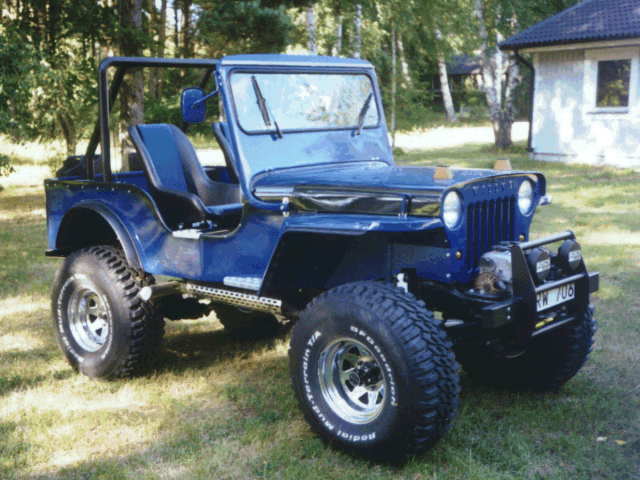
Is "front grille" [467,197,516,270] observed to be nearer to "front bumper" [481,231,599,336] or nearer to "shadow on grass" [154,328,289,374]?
"front bumper" [481,231,599,336]

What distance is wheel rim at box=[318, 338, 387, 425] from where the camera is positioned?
351 centimetres

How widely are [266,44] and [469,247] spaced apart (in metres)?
8.80

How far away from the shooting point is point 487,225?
3797 mm

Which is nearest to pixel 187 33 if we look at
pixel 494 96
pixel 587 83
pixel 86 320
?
pixel 494 96

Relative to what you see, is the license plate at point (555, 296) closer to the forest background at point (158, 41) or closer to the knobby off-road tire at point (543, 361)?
the knobby off-road tire at point (543, 361)

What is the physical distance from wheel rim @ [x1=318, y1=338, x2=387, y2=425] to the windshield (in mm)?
1449

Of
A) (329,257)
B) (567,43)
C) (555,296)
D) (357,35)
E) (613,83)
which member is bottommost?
(555,296)

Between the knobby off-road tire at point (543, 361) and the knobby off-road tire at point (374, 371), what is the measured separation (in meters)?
0.93

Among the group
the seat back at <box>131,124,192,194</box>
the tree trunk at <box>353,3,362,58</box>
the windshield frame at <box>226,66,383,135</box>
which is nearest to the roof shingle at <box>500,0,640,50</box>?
the tree trunk at <box>353,3,362,58</box>

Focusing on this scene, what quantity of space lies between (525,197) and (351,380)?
1.46m

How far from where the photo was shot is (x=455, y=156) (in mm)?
19562

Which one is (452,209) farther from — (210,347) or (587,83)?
(587,83)

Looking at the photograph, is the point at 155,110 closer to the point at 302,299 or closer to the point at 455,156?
the point at 455,156

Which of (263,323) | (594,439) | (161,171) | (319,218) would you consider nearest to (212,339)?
(263,323)
